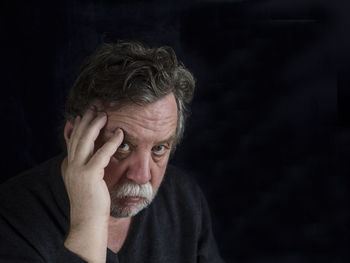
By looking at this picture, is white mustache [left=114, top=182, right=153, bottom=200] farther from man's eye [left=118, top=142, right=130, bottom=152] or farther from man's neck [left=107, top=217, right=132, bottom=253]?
man's neck [left=107, top=217, right=132, bottom=253]

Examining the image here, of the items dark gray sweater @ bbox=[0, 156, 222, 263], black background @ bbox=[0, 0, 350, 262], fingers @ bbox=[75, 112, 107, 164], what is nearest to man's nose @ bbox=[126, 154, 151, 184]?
fingers @ bbox=[75, 112, 107, 164]

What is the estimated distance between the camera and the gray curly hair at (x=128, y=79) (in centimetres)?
175

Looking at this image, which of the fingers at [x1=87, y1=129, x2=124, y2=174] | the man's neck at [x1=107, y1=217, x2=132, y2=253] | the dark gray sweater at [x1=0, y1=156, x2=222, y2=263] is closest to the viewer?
the fingers at [x1=87, y1=129, x2=124, y2=174]

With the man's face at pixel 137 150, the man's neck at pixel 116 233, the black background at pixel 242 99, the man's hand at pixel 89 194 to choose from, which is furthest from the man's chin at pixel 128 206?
the black background at pixel 242 99

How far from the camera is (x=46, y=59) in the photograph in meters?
2.10

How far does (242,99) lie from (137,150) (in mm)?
636

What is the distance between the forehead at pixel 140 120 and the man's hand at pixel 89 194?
0.03 m

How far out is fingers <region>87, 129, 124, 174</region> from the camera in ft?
5.61

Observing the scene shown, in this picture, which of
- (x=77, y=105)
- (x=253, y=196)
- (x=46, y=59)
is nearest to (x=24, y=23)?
(x=46, y=59)

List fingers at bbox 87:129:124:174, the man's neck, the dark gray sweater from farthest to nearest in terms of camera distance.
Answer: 1. the man's neck
2. the dark gray sweater
3. fingers at bbox 87:129:124:174

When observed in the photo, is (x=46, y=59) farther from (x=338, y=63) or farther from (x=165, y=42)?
(x=338, y=63)

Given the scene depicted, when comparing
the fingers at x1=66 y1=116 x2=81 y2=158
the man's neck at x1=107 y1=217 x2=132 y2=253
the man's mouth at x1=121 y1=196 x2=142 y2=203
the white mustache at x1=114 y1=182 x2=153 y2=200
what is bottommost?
the man's neck at x1=107 y1=217 x2=132 y2=253

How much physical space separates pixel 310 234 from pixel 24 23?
149 cm

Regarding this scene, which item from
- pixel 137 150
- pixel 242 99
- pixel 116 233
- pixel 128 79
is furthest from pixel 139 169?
pixel 242 99
